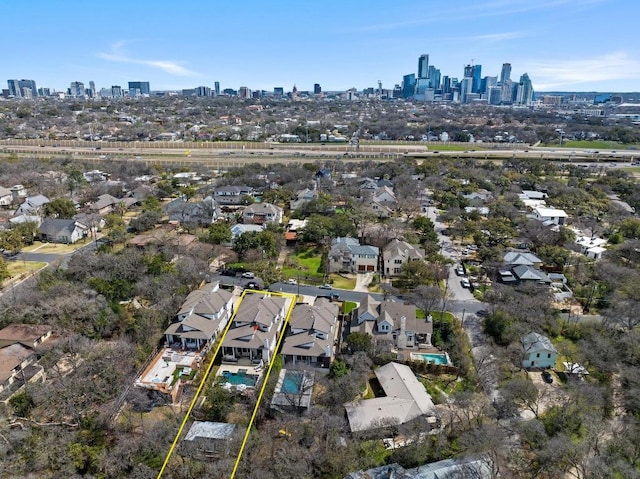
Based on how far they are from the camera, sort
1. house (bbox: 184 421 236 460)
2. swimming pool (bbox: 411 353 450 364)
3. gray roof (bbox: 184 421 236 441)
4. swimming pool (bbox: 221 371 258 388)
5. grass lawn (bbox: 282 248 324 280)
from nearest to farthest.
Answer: house (bbox: 184 421 236 460)
gray roof (bbox: 184 421 236 441)
swimming pool (bbox: 221 371 258 388)
swimming pool (bbox: 411 353 450 364)
grass lawn (bbox: 282 248 324 280)

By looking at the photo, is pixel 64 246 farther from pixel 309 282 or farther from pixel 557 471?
pixel 557 471

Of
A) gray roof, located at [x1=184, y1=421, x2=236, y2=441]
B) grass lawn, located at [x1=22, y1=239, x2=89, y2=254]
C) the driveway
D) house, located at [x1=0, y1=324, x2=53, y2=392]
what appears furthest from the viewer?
grass lawn, located at [x1=22, y1=239, x2=89, y2=254]

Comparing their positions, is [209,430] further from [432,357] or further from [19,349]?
[432,357]

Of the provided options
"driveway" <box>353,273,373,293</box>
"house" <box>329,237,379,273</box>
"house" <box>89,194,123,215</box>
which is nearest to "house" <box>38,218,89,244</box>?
"house" <box>89,194,123,215</box>

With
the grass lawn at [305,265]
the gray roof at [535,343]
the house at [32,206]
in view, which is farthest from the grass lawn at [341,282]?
the house at [32,206]

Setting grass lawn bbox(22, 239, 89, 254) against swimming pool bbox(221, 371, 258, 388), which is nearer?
swimming pool bbox(221, 371, 258, 388)

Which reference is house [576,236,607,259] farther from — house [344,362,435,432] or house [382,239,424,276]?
house [344,362,435,432]

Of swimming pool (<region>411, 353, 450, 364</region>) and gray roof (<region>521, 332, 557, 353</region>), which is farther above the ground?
gray roof (<region>521, 332, 557, 353</region>)
